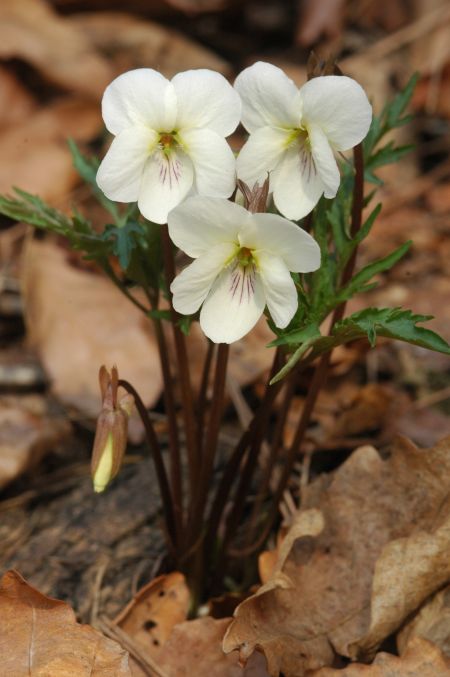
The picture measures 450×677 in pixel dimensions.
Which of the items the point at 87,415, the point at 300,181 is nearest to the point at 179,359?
the point at 300,181

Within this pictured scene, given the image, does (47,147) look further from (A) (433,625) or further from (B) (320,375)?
(A) (433,625)

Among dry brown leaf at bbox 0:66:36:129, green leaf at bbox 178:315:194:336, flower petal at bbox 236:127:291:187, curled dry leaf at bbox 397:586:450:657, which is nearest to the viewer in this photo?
A: flower petal at bbox 236:127:291:187

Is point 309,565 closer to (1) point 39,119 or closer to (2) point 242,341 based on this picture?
(2) point 242,341

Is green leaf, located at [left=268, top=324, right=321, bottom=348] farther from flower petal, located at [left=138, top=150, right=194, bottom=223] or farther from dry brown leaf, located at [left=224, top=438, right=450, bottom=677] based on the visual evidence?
dry brown leaf, located at [left=224, top=438, right=450, bottom=677]

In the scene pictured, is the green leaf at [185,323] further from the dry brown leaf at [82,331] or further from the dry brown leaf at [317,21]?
the dry brown leaf at [317,21]

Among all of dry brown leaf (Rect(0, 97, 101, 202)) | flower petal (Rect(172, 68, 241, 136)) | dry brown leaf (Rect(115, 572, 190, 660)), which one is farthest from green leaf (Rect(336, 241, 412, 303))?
dry brown leaf (Rect(0, 97, 101, 202))
